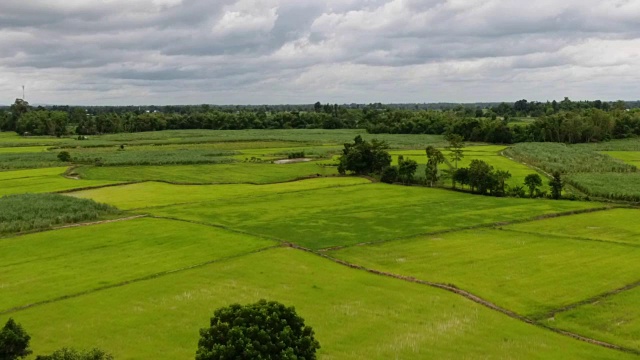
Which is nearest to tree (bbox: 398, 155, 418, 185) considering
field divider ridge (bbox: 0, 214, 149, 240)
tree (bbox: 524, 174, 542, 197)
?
tree (bbox: 524, 174, 542, 197)

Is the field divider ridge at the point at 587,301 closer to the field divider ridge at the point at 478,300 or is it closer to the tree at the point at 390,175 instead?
the field divider ridge at the point at 478,300

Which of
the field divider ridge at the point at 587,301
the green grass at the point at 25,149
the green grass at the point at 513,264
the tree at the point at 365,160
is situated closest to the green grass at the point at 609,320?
the field divider ridge at the point at 587,301

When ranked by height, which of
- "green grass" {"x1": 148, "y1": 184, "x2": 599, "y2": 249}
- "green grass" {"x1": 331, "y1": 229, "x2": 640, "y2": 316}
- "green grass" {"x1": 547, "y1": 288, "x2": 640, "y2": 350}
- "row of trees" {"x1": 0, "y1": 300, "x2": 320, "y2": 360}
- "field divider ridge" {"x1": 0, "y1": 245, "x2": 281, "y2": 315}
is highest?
"row of trees" {"x1": 0, "y1": 300, "x2": 320, "y2": 360}

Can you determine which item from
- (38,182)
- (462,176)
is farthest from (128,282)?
(38,182)

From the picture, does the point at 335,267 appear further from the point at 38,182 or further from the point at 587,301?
the point at 38,182

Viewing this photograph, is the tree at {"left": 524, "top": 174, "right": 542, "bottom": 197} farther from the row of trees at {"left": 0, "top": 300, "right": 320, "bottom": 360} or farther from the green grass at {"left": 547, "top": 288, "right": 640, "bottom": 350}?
the row of trees at {"left": 0, "top": 300, "right": 320, "bottom": 360}

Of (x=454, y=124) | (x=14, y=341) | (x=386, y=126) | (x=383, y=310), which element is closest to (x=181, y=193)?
(x=383, y=310)
